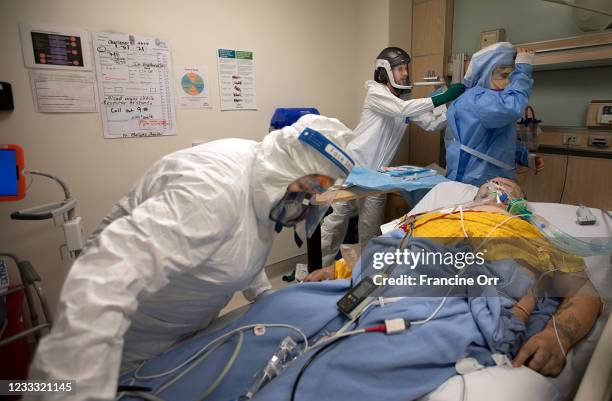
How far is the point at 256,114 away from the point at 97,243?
84.9 inches

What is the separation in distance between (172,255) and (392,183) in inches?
66.7

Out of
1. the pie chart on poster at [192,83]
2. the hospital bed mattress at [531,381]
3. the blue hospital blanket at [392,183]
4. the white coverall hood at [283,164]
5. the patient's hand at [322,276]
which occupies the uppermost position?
the pie chart on poster at [192,83]

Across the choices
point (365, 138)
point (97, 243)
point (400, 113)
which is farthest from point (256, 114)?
point (97, 243)

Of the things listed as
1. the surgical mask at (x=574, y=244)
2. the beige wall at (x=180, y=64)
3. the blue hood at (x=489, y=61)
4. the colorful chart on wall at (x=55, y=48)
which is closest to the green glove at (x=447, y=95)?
the blue hood at (x=489, y=61)

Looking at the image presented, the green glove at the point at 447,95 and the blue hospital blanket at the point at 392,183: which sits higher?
the green glove at the point at 447,95

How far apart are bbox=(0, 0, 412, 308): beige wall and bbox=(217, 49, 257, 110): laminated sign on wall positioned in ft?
0.16

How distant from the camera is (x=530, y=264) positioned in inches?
51.8

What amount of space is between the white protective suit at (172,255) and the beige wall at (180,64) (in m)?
1.20

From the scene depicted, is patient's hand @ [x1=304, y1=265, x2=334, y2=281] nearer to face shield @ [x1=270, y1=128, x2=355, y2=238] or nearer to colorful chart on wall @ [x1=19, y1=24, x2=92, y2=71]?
face shield @ [x1=270, y1=128, x2=355, y2=238]

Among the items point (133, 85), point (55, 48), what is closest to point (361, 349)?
point (133, 85)

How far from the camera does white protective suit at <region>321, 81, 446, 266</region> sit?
9.10ft

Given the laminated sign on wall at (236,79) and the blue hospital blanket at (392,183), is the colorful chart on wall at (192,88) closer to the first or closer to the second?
the laminated sign on wall at (236,79)

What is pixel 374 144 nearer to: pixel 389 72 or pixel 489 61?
pixel 389 72

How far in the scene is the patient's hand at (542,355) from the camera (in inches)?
39.0
